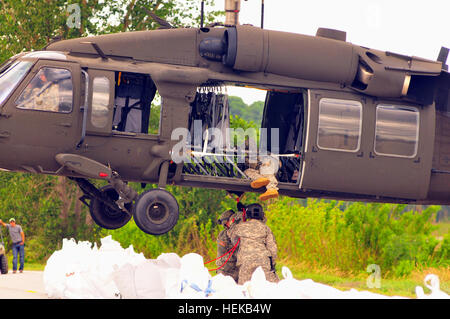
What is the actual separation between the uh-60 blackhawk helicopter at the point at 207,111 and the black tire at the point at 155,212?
0.05ft

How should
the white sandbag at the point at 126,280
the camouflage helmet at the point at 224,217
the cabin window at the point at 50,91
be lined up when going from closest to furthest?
the white sandbag at the point at 126,280, the cabin window at the point at 50,91, the camouflage helmet at the point at 224,217

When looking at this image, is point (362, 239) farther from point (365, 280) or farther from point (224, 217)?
point (224, 217)

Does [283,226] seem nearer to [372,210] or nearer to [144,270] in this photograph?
[372,210]

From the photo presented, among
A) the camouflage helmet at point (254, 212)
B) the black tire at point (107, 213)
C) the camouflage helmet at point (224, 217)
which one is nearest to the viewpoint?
the camouflage helmet at point (254, 212)

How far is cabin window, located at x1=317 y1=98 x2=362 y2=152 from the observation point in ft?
35.1

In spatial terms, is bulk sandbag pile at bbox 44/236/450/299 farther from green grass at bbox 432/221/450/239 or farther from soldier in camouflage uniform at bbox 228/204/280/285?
green grass at bbox 432/221/450/239

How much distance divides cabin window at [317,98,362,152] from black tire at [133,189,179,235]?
254cm

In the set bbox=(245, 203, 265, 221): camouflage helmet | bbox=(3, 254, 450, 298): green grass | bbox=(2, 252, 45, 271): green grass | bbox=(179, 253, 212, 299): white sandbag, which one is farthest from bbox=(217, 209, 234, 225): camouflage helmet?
bbox=(2, 252, 45, 271): green grass

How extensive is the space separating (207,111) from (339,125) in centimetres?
226

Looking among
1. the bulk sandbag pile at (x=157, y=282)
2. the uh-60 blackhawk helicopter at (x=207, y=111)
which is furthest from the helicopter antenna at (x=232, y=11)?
the bulk sandbag pile at (x=157, y=282)

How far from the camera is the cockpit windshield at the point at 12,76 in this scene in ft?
32.2

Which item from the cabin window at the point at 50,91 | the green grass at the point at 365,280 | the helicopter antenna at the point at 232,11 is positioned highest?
the helicopter antenna at the point at 232,11

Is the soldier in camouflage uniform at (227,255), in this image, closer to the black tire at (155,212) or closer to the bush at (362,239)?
the black tire at (155,212)
